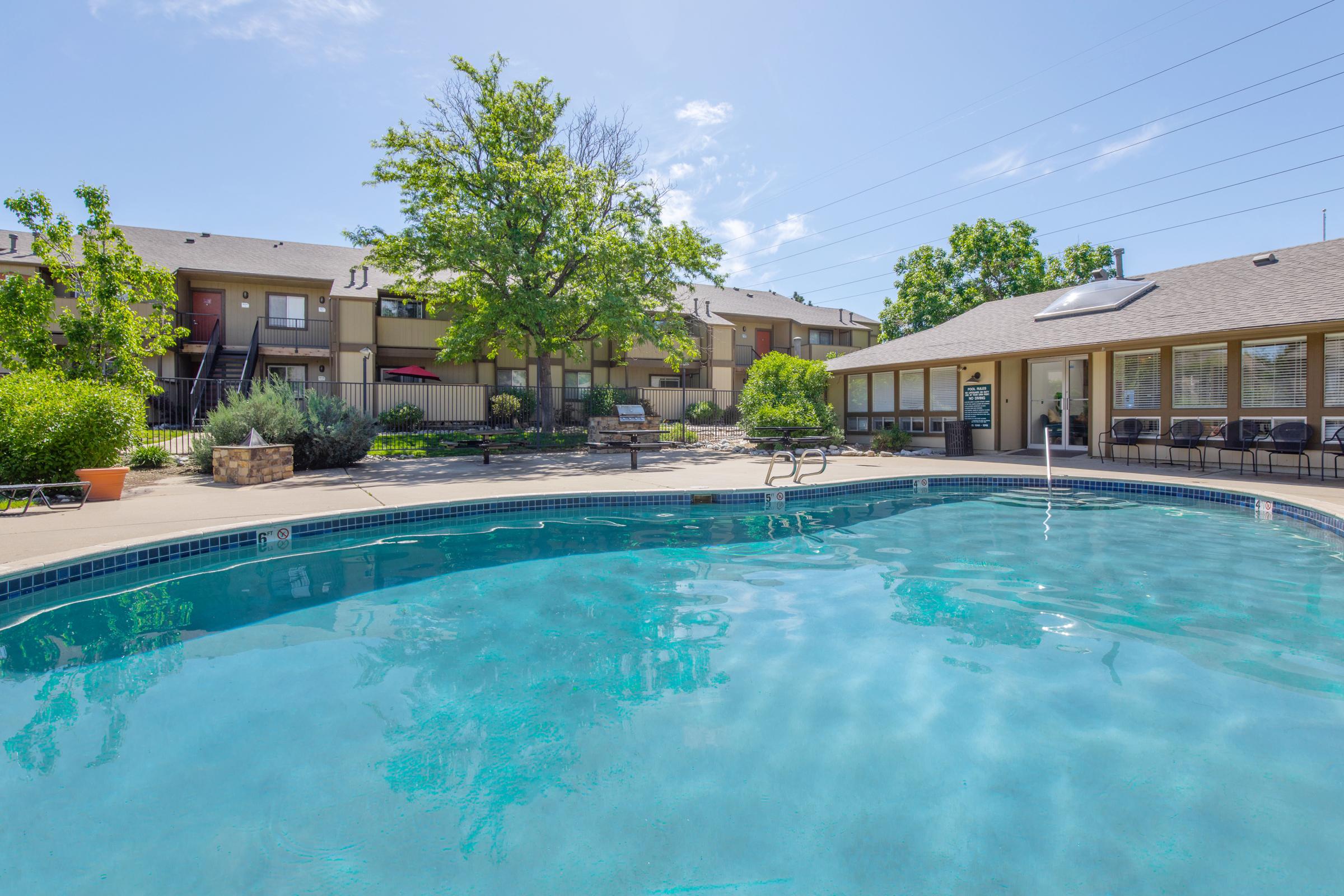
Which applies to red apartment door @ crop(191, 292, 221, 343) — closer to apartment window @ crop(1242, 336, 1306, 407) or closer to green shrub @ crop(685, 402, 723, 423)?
green shrub @ crop(685, 402, 723, 423)

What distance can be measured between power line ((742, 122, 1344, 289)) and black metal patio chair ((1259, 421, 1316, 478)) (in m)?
10.1

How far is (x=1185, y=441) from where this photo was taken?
39.1 feet

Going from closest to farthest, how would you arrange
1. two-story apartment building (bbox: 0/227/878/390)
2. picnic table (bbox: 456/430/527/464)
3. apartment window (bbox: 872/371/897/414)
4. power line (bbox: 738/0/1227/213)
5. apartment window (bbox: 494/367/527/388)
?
→ 1. picnic table (bbox: 456/430/527/464)
2. power line (bbox: 738/0/1227/213)
3. apartment window (bbox: 872/371/897/414)
4. two-story apartment building (bbox: 0/227/878/390)
5. apartment window (bbox: 494/367/527/388)

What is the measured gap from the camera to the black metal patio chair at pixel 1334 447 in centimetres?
1039

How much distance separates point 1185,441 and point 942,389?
5911mm

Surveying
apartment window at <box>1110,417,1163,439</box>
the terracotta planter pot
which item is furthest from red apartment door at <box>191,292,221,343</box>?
apartment window at <box>1110,417,1163,439</box>

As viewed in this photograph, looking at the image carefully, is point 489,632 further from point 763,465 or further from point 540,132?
point 540,132

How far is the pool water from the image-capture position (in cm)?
230

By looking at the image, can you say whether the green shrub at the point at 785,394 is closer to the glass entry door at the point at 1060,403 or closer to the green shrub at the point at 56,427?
the glass entry door at the point at 1060,403

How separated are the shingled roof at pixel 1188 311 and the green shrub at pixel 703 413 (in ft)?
20.3

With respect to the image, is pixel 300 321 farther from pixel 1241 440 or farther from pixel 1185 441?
pixel 1241 440

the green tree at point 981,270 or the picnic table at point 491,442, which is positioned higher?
the green tree at point 981,270

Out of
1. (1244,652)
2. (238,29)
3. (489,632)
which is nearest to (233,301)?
(238,29)

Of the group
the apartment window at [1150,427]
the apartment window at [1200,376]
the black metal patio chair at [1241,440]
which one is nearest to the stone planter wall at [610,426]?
the apartment window at [1150,427]
